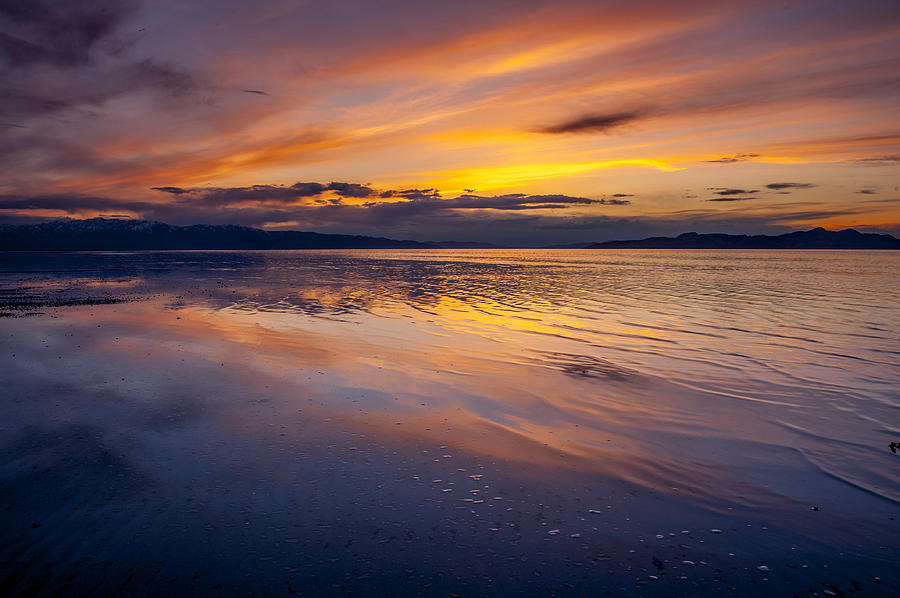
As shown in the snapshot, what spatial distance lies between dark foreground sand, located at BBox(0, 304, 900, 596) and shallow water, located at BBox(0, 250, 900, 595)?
41mm

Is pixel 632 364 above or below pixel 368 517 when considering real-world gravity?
above

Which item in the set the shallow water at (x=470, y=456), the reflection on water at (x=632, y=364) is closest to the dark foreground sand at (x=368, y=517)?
the shallow water at (x=470, y=456)

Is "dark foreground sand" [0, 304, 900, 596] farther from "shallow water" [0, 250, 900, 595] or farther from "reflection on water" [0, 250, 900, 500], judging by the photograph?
"reflection on water" [0, 250, 900, 500]

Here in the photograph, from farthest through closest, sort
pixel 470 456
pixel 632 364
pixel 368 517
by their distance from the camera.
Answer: pixel 632 364
pixel 470 456
pixel 368 517

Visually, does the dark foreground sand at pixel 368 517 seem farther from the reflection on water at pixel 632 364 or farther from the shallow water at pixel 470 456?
the reflection on water at pixel 632 364

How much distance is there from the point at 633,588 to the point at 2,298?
4917 centimetres

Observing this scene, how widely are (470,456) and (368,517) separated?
110 inches

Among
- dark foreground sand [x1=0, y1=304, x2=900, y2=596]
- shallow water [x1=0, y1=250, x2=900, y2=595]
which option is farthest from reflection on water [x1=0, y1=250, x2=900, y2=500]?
dark foreground sand [x1=0, y1=304, x2=900, y2=596]

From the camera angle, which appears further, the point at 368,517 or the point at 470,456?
the point at 470,456

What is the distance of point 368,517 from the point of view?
742 cm

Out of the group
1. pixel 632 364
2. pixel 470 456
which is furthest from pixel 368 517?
pixel 632 364

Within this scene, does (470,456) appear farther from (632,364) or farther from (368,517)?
(632,364)

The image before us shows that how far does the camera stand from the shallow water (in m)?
6.42

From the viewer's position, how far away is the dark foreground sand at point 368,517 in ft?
19.9
